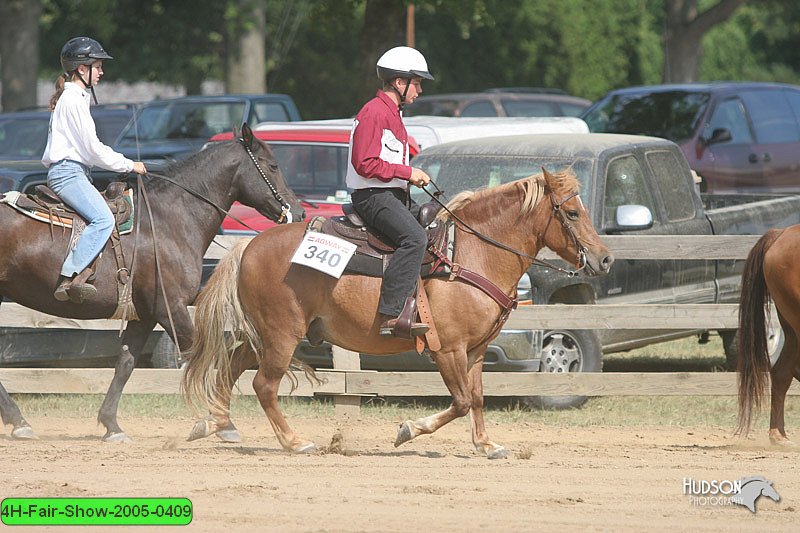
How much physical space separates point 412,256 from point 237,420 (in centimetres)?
299

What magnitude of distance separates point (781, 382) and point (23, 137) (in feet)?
41.2

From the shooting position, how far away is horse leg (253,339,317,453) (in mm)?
8484

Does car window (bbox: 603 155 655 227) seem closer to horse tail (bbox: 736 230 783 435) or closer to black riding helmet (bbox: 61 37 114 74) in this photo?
horse tail (bbox: 736 230 783 435)

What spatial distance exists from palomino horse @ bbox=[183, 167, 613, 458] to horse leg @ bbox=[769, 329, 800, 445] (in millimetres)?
1943

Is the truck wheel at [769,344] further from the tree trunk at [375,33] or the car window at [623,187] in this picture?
the tree trunk at [375,33]

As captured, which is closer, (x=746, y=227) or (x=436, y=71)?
(x=746, y=227)

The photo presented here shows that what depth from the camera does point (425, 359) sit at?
1051 centimetres

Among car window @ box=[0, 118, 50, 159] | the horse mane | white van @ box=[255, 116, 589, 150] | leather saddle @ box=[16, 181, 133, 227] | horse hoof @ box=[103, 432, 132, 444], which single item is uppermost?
the horse mane

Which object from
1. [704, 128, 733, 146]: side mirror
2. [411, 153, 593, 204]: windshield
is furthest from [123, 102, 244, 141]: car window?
[411, 153, 593, 204]: windshield

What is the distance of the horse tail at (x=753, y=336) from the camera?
9.01m

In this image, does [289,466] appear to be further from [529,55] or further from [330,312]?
[529,55]

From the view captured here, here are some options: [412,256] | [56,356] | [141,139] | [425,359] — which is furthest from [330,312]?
[141,139]

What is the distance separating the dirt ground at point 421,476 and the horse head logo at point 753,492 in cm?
6

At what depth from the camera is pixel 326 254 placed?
820cm
